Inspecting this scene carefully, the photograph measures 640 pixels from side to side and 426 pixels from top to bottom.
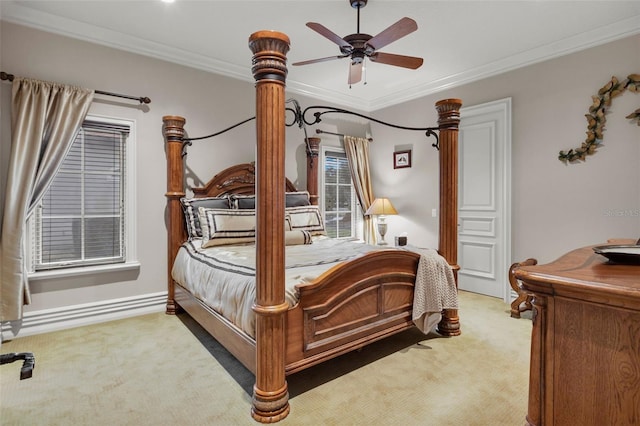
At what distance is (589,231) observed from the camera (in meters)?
3.28

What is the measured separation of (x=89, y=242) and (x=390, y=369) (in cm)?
301

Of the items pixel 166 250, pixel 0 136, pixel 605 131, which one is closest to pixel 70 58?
pixel 0 136

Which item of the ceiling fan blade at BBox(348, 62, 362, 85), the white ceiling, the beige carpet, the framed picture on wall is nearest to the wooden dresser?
Answer: the beige carpet

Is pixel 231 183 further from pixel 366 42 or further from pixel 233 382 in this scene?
pixel 233 382

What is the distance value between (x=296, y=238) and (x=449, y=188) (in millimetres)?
1539

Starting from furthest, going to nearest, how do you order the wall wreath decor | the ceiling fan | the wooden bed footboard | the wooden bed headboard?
the wooden bed headboard, the wall wreath decor, the ceiling fan, the wooden bed footboard

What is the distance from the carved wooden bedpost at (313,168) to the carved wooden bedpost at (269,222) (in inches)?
110

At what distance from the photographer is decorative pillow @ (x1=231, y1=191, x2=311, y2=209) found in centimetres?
369

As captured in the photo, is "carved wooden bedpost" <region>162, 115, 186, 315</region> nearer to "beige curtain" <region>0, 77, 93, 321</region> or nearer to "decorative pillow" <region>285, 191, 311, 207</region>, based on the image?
"beige curtain" <region>0, 77, 93, 321</region>

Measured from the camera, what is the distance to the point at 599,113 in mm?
3191

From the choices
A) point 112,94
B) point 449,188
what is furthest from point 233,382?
point 112,94

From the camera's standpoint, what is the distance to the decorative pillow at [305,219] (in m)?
3.83

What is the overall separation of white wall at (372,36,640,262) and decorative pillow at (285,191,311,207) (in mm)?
2400

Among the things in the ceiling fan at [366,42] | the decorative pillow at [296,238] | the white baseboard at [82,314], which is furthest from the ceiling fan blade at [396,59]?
the white baseboard at [82,314]
